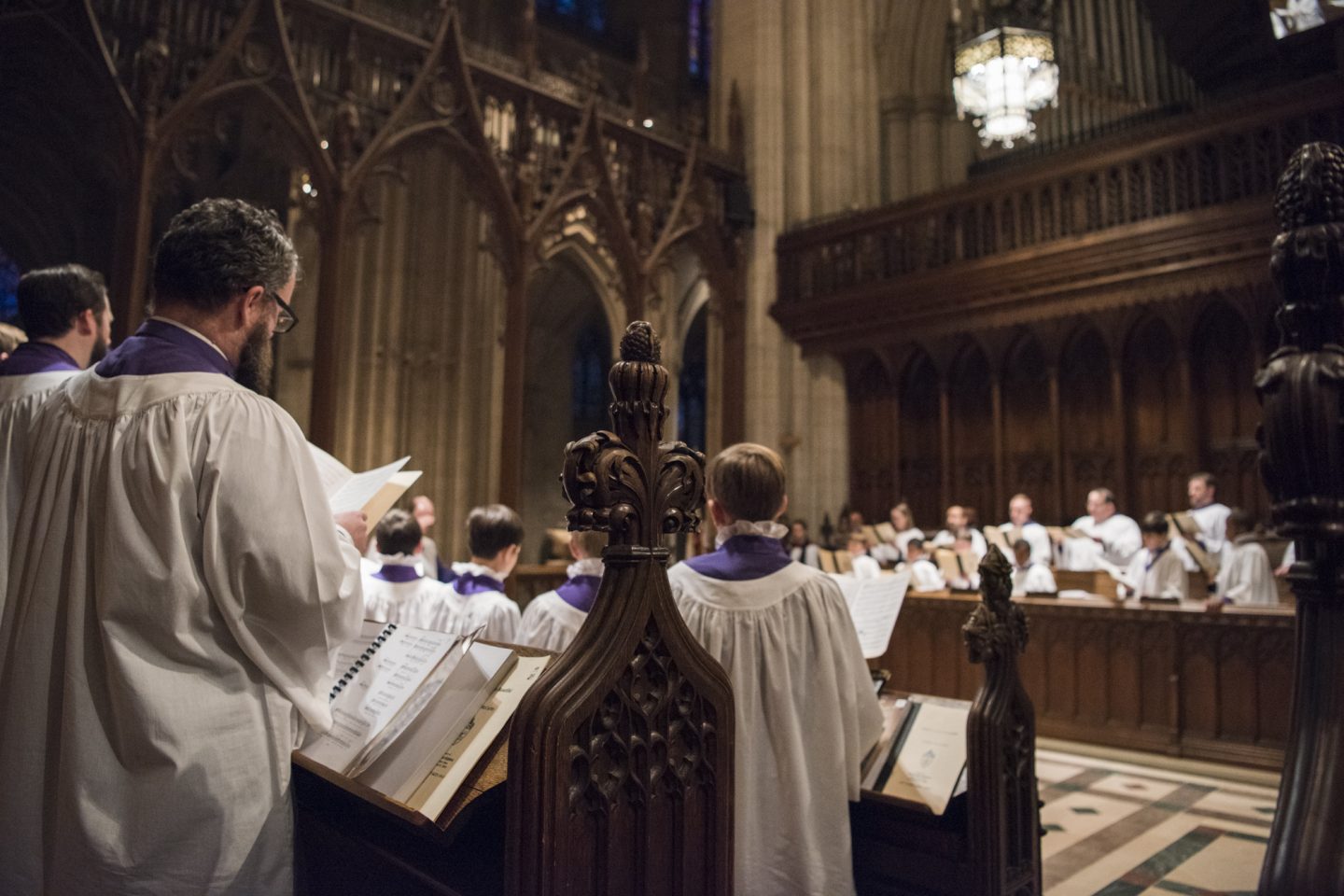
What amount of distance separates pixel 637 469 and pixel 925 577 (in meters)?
7.86

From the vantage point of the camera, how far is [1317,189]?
3.80ft

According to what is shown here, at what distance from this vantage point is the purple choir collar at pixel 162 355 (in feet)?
5.53

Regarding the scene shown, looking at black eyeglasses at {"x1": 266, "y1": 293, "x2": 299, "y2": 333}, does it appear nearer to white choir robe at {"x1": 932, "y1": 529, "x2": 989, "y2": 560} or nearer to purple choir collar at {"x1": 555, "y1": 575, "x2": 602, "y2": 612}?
purple choir collar at {"x1": 555, "y1": 575, "x2": 602, "y2": 612}

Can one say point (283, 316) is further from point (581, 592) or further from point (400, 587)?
point (400, 587)

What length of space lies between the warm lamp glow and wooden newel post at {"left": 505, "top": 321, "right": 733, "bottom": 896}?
25.9 ft

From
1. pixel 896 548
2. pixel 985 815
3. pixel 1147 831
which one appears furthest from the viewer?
pixel 896 548

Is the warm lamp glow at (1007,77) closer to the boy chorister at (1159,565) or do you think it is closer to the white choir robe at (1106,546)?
the boy chorister at (1159,565)

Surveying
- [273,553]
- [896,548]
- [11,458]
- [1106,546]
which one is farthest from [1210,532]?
[11,458]

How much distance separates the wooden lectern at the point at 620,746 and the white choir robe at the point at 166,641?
23 cm

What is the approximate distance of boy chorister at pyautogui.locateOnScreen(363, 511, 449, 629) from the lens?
3.78 metres

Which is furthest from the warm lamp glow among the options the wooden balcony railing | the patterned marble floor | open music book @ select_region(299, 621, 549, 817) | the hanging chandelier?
open music book @ select_region(299, 621, 549, 817)

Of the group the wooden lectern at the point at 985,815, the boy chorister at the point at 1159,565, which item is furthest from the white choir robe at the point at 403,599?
the boy chorister at the point at 1159,565

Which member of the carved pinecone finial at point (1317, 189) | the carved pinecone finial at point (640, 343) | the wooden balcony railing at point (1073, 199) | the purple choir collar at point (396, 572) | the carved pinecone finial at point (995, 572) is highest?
the wooden balcony railing at point (1073, 199)

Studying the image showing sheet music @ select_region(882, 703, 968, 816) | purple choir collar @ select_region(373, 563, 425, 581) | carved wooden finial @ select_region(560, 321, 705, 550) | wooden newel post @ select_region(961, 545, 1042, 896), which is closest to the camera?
carved wooden finial @ select_region(560, 321, 705, 550)
